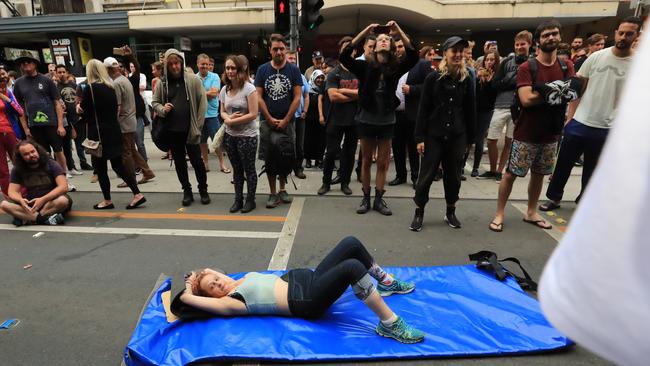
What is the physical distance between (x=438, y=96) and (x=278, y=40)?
7.03ft

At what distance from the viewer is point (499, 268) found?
3.13 metres

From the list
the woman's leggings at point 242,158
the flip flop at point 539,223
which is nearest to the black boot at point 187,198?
the woman's leggings at point 242,158

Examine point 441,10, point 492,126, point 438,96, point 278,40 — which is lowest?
point 492,126

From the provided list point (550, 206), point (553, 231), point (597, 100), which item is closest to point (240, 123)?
point (553, 231)

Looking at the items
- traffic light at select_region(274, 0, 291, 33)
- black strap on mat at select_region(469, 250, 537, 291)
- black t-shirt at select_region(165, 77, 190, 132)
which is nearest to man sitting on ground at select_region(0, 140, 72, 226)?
black t-shirt at select_region(165, 77, 190, 132)

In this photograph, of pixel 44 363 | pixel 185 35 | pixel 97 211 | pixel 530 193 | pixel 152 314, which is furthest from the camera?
pixel 185 35

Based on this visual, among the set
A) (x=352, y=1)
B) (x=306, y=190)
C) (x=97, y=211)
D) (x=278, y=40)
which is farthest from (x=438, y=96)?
(x=352, y=1)

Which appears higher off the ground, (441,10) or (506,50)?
(441,10)

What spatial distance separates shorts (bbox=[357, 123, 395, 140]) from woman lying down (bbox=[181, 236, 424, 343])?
210 cm

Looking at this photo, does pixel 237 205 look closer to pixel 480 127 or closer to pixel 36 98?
pixel 36 98

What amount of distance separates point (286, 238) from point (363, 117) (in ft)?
5.58

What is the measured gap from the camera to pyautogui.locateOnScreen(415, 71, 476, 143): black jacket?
13.2 feet

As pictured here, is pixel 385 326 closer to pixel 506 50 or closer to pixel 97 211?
pixel 97 211

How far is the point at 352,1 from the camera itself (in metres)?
14.1
